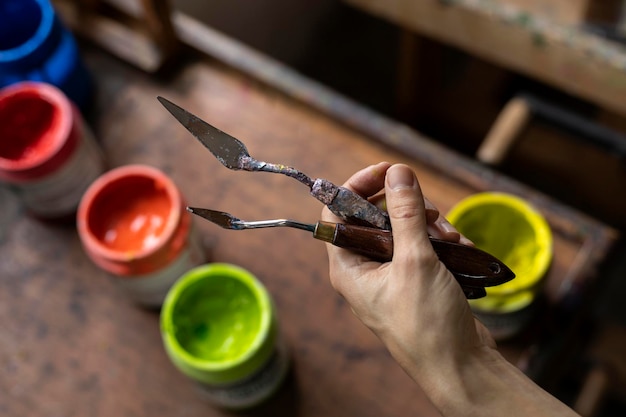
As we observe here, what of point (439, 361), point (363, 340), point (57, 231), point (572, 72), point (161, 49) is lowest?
point (57, 231)

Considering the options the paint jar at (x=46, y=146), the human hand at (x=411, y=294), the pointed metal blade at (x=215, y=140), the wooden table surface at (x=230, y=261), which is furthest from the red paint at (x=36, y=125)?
the human hand at (x=411, y=294)

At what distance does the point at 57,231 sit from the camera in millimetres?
941

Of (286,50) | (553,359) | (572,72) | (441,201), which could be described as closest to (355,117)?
(441,201)

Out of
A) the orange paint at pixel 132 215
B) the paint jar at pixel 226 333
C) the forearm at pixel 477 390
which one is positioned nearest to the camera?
the forearm at pixel 477 390

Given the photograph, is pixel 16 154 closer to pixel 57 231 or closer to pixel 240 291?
pixel 57 231

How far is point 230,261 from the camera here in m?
0.90

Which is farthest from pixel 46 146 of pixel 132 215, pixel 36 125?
pixel 132 215

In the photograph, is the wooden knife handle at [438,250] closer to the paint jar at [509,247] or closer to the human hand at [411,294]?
the human hand at [411,294]

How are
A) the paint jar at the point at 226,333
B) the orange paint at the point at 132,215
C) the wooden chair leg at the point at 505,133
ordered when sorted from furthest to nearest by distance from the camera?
the wooden chair leg at the point at 505,133
the orange paint at the point at 132,215
the paint jar at the point at 226,333

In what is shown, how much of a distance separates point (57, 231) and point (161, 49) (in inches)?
12.6

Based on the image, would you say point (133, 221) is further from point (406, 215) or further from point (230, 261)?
point (406, 215)

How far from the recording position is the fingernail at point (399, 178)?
1.81 ft

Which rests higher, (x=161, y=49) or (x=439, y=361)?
(x=439, y=361)

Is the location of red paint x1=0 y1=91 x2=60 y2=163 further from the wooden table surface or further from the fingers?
the fingers
